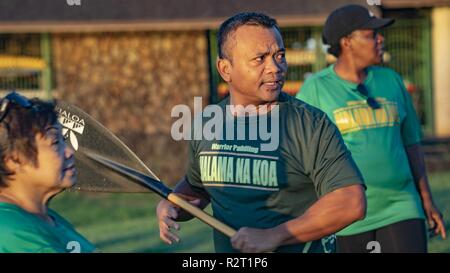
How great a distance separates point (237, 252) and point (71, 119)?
937mm

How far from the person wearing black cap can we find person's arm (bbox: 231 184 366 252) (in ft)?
6.39

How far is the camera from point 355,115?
588 cm

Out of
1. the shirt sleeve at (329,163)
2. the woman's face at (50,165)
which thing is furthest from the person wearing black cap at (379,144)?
the woman's face at (50,165)

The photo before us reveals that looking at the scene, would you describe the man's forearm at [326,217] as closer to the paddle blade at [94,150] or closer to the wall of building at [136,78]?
the paddle blade at [94,150]

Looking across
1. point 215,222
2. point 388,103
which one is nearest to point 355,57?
point 388,103

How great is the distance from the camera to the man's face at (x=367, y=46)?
20.2 feet

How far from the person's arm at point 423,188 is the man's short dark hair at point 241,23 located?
6.90 feet

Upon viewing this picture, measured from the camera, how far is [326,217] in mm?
3754

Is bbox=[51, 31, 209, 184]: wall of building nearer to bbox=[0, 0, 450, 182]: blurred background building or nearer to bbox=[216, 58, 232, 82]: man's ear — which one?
bbox=[0, 0, 450, 182]: blurred background building

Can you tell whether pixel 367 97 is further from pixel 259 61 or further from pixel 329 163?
pixel 329 163

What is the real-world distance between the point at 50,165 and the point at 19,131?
0.16 meters

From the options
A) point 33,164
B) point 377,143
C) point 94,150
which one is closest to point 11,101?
point 33,164

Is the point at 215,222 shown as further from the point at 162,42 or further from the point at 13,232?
the point at 162,42
